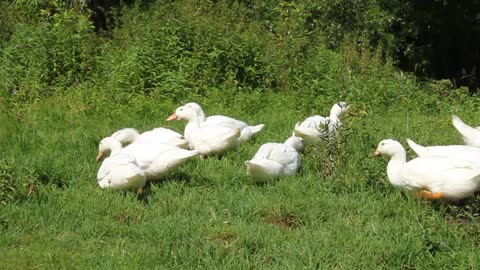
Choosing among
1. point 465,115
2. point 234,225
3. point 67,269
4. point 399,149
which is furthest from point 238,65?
point 67,269

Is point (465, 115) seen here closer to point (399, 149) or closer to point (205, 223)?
point (399, 149)

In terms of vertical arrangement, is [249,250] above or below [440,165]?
below

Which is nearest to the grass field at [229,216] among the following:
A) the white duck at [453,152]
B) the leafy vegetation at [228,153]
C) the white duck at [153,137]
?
the leafy vegetation at [228,153]

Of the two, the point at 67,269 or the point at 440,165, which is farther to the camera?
the point at 440,165

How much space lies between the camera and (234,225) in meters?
6.61

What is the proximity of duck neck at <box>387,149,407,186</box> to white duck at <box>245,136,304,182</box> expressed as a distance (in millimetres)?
977

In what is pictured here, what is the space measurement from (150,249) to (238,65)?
6630 millimetres

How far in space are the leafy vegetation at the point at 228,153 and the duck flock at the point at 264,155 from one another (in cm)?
13

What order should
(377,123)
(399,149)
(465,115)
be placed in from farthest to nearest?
(465,115) < (377,123) < (399,149)

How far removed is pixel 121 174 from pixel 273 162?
4.57 ft

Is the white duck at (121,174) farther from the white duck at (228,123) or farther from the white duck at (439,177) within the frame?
the white duck at (439,177)

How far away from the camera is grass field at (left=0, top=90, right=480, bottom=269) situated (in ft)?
19.7

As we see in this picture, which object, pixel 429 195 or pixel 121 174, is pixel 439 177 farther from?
pixel 121 174

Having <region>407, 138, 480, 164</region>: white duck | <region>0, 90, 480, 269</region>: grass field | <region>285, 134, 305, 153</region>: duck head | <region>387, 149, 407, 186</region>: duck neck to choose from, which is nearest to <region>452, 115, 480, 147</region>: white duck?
<region>0, 90, 480, 269</region>: grass field
